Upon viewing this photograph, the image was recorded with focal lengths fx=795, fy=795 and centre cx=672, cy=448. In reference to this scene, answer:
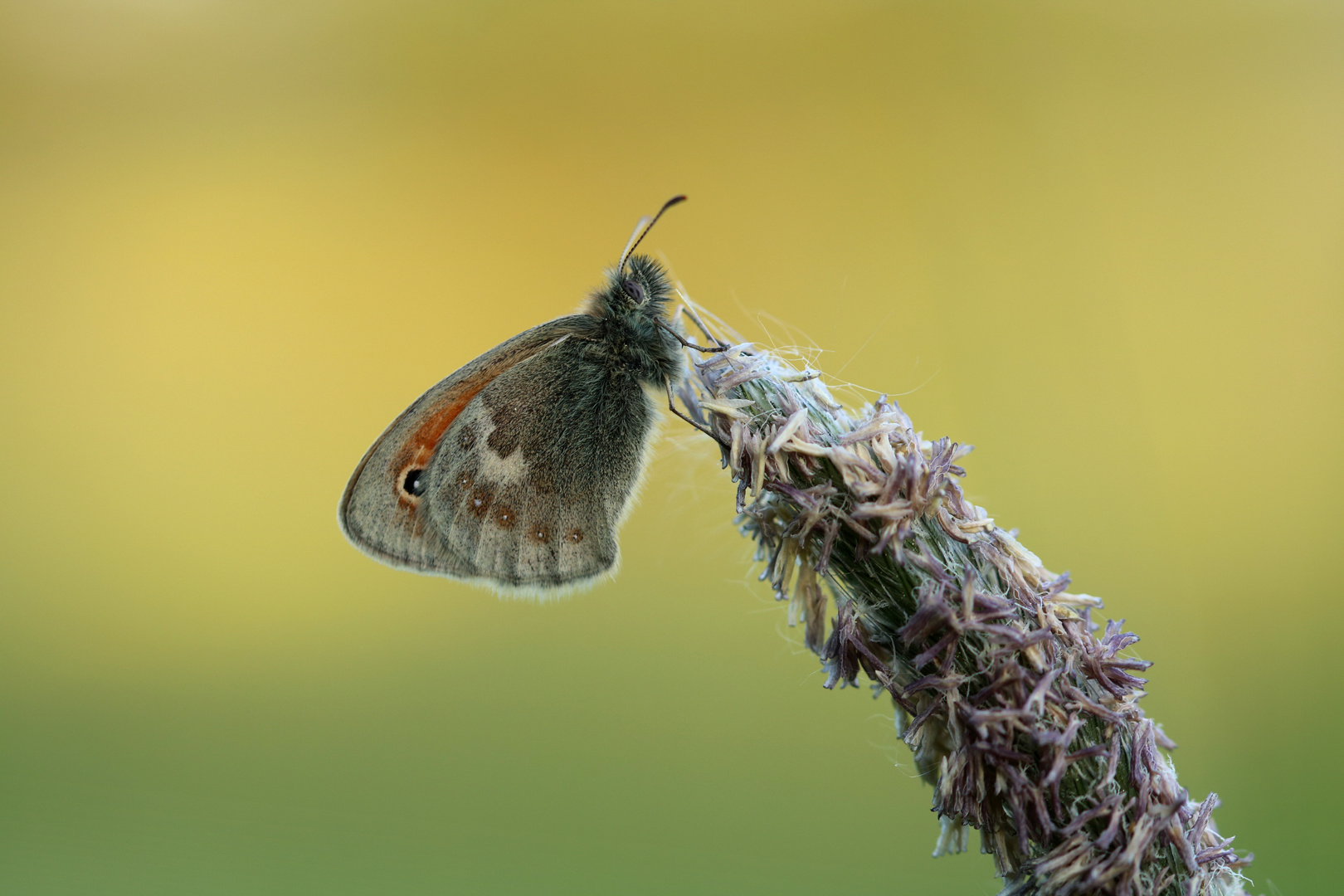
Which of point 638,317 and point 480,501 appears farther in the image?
point 480,501

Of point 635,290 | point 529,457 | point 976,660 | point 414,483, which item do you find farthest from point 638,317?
point 976,660

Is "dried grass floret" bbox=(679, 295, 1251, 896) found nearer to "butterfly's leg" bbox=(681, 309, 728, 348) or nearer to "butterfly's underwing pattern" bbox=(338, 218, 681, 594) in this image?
"butterfly's leg" bbox=(681, 309, 728, 348)

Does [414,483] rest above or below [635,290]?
below

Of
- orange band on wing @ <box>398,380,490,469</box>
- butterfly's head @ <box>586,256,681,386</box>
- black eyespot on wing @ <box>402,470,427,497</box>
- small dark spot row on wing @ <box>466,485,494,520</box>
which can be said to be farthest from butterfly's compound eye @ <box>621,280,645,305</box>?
black eyespot on wing @ <box>402,470,427,497</box>

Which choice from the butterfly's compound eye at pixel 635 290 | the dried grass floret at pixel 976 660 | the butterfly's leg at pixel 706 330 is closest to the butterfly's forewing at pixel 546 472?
the butterfly's compound eye at pixel 635 290

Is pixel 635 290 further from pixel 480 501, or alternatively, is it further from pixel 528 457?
pixel 480 501

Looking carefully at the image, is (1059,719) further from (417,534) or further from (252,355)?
(252,355)

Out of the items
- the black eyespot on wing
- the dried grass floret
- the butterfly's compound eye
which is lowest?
the dried grass floret
